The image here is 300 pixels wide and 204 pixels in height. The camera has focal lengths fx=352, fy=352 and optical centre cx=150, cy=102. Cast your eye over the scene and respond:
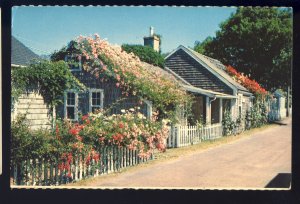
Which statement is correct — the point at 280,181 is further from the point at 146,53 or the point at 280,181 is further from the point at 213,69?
the point at 146,53

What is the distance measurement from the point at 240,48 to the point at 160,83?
2.36 metres

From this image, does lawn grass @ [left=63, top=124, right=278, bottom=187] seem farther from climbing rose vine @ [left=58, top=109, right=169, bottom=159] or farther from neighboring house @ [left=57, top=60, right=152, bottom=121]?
neighboring house @ [left=57, top=60, right=152, bottom=121]

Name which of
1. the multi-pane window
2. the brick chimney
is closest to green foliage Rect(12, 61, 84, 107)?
the multi-pane window

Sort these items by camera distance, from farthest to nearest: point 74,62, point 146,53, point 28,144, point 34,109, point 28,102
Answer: point 74,62 < point 28,102 < point 146,53 < point 34,109 < point 28,144

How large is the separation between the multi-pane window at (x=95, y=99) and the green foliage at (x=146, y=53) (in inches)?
55.8

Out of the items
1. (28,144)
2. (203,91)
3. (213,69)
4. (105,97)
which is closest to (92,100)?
(105,97)

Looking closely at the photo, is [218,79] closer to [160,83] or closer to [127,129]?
[160,83]

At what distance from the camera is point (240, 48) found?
9.48 metres

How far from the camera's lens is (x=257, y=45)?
9344mm

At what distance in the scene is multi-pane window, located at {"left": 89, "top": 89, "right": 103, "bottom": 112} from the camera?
9000 millimetres

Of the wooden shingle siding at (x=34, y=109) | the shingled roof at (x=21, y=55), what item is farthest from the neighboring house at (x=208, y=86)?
the shingled roof at (x=21, y=55)

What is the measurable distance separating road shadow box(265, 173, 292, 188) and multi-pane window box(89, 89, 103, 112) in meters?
4.56

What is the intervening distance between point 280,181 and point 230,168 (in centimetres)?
119

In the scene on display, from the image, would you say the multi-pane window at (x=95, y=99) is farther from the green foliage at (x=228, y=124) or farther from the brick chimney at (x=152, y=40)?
the green foliage at (x=228, y=124)
